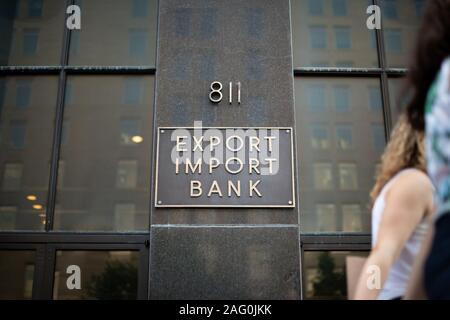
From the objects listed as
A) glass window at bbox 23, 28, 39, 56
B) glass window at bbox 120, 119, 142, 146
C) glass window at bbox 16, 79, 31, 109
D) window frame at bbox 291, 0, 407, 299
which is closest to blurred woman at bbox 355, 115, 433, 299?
window frame at bbox 291, 0, 407, 299

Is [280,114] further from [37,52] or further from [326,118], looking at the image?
[37,52]

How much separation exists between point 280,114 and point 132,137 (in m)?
2.02

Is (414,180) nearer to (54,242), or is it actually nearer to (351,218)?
(351,218)

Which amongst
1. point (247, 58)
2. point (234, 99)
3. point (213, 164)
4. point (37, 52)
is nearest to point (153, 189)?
point (213, 164)

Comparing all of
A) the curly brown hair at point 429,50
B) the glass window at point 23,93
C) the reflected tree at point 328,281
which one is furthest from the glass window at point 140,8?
the curly brown hair at point 429,50

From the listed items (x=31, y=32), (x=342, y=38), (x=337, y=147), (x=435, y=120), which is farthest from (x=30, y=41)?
(x=435, y=120)

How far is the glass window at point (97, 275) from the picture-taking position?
6.81m

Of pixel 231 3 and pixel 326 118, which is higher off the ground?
pixel 231 3

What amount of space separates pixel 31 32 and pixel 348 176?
16.3 ft

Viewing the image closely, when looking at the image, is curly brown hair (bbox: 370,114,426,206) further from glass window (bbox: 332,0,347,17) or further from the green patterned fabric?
glass window (bbox: 332,0,347,17)

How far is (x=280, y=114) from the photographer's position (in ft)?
24.0

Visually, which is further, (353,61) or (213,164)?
(353,61)

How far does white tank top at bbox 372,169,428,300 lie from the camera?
7.45 feet

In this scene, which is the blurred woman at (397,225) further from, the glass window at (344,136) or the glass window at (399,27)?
the glass window at (399,27)
